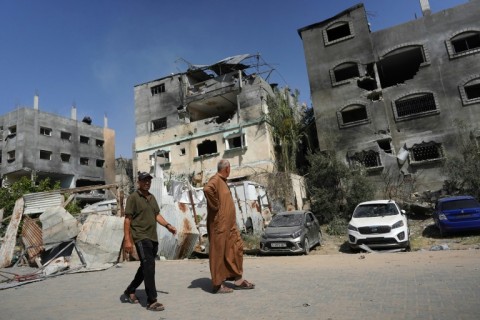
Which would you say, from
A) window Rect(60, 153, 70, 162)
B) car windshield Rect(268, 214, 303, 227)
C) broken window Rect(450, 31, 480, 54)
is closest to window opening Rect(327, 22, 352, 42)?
broken window Rect(450, 31, 480, 54)

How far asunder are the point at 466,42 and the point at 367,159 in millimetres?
9977

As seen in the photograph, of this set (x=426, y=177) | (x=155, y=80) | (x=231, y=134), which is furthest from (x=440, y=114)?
(x=155, y=80)

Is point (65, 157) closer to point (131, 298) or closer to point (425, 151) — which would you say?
point (425, 151)

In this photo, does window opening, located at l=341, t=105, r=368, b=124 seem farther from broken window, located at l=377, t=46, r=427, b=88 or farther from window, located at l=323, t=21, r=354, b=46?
window, located at l=323, t=21, r=354, b=46

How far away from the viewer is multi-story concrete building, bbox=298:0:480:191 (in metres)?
21.6

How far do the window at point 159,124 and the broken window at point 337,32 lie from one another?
51.6 ft

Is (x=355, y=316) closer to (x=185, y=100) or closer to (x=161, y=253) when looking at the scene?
→ (x=161, y=253)

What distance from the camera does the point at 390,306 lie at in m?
3.83

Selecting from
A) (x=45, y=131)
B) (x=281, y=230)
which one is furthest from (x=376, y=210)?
(x=45, y=131)

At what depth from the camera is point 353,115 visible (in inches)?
986

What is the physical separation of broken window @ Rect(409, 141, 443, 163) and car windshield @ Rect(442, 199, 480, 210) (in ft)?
29.3

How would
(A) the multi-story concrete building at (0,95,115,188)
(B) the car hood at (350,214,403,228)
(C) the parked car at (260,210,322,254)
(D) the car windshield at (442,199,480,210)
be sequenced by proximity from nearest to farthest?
1. (B) the car hood at (350,214,403,228)
2. (C) the parked car at (260,210,322,254)
3. (D) the car windshield at (442,199,480,210)
4. (A) the multi-story concrete building at (0,95,115,188)

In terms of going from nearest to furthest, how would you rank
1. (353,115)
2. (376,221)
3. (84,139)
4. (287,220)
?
(376,221) < (287,220) < (353,115) < (84,139)

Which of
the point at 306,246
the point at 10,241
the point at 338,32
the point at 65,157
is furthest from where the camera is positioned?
the point at 65,157
